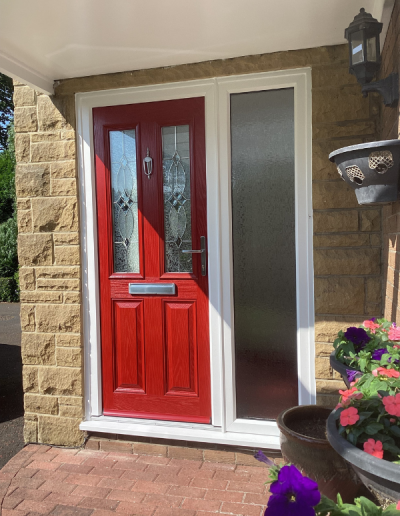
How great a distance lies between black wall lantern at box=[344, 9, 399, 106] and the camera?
6.91ft

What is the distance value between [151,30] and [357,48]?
1130 mm

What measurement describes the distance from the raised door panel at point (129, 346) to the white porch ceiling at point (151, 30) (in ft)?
5.42

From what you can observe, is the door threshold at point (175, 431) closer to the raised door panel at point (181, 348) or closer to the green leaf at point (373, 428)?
the raised door panel at point (181, 348)

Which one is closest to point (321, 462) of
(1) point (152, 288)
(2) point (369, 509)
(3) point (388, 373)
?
(3) point (388, 373)

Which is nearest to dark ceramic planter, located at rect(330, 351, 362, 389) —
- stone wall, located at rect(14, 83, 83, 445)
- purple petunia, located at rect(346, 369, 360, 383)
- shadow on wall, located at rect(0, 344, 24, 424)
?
purple petunia, located at rect(346, 369, 360, 383)

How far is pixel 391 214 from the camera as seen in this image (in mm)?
2377

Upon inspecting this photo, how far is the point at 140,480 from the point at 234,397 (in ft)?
2.58

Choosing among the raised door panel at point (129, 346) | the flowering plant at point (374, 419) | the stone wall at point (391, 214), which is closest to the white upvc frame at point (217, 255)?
the raised door panel at point (129, 346)

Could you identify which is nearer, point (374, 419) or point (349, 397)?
point (374, 419)

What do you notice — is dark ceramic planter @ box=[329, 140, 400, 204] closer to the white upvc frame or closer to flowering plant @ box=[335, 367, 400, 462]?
flowering plant @ box=[335, 367, 400, 462]

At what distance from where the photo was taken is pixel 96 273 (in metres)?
3.36

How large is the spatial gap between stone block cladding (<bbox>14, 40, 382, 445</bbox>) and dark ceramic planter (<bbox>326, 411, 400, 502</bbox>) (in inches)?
70.4

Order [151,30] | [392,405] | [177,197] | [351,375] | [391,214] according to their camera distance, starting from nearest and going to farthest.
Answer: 1. [392,405]
2. [351,375]
3. [391,214]
4. [151,30]
5. [177,197]

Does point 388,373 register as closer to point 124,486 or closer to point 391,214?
point 391,214
